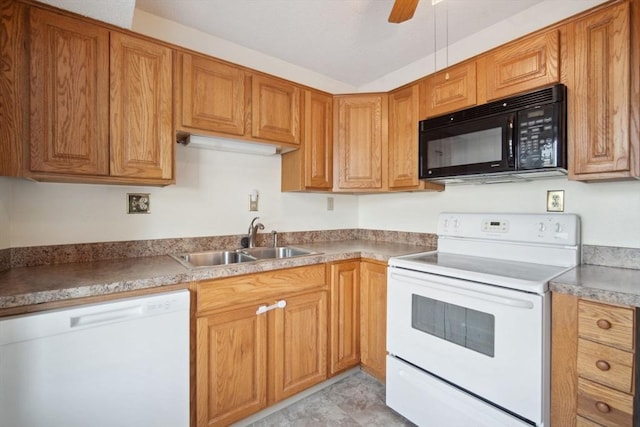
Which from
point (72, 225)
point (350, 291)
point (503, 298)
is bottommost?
point (350, 291)

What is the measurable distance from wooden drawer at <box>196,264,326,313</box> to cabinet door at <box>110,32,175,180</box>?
0.68 m

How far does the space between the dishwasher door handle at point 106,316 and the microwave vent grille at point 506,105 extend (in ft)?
6.49

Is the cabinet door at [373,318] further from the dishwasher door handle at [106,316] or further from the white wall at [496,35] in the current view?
the white wall at [496,35]

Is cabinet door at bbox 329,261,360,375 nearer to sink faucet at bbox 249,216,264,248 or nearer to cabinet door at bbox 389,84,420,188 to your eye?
sink faucet at bbox 249,216,264,248

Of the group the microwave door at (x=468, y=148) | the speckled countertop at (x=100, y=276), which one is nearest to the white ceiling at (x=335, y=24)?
the microwave door at (x=468, y=148)

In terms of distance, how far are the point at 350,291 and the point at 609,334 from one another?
4.29 ft

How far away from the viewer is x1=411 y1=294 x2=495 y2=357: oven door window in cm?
134

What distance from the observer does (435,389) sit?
1.51m

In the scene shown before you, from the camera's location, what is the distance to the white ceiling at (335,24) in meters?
1.70

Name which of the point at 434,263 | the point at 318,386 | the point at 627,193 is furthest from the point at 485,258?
the point at 318,386

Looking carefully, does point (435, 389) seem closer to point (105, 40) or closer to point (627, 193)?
point (627, 193)

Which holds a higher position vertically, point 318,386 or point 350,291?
point 350,291

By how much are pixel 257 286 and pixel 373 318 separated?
2.93ft

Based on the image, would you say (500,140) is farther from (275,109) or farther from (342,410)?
(342,410)
